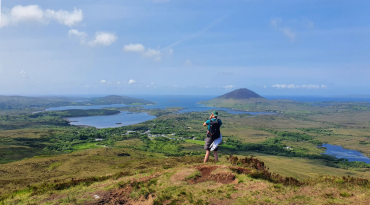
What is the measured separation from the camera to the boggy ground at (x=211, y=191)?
9.62 meters

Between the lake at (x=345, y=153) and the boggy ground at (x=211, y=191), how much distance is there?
70.6 metres

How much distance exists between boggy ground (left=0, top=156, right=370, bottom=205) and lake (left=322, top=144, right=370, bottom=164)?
70554 millimetres

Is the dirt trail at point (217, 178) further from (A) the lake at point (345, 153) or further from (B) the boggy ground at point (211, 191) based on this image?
(A) the lake at point (345, 153)

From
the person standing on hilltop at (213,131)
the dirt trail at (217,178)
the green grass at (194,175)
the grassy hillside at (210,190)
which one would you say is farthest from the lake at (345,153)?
the green grass at (194,175)

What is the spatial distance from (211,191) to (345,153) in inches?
3309

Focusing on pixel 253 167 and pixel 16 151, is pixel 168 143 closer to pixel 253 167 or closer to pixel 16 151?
pixel 16 151

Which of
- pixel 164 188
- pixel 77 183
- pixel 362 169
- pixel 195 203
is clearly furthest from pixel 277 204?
pixel 362 169

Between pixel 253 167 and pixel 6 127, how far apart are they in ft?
449

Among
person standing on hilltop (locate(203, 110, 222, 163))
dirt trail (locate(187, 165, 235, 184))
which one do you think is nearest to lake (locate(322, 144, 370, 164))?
person standing on hilltop (locate(203, 110, 222, 163))

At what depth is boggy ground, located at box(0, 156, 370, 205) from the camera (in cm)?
962

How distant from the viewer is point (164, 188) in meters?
11.4

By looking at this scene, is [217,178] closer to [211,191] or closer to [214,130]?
[211,191]

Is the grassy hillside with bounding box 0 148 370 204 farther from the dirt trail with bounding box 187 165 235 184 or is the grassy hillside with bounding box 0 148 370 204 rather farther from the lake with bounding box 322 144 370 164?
the lake with bounding box 322 144 370 164

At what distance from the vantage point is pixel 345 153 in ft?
238
